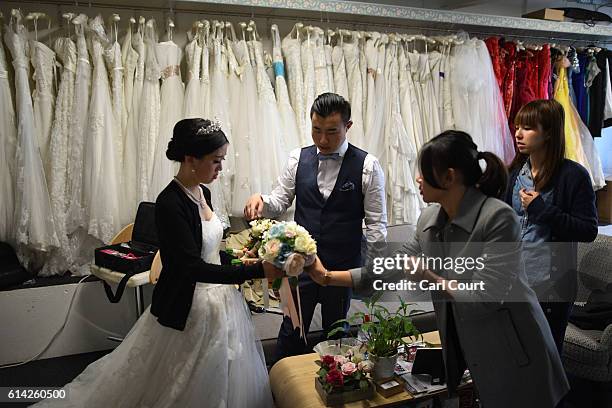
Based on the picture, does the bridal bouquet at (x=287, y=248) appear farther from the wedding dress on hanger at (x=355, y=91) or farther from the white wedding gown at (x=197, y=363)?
the wedding dress on hanger at (x=355, y=91)

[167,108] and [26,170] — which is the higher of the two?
[167,108]

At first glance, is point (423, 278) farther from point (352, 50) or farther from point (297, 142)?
point (352, 50)

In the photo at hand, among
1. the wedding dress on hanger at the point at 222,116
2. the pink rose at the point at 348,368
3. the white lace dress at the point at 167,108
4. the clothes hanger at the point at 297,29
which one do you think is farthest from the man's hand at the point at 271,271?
the clothes hanger at the point at 297,29

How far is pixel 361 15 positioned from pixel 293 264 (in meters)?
2.20

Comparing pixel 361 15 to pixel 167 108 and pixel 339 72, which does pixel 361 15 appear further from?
pixel 167 108

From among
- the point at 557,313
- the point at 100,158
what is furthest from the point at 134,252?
the point at 557,313

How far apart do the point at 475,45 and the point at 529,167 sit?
6.32 feet

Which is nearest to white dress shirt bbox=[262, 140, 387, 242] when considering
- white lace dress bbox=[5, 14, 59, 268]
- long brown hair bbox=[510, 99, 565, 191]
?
long brown hair bbox=[510, 99, 565, 191]

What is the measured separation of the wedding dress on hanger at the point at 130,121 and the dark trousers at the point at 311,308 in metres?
1.27

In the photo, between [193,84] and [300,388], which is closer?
[300,388]

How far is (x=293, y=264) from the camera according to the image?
161cm

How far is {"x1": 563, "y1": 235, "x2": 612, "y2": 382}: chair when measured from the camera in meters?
2.22

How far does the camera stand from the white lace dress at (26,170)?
2.57 meters

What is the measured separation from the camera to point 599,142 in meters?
4.88
